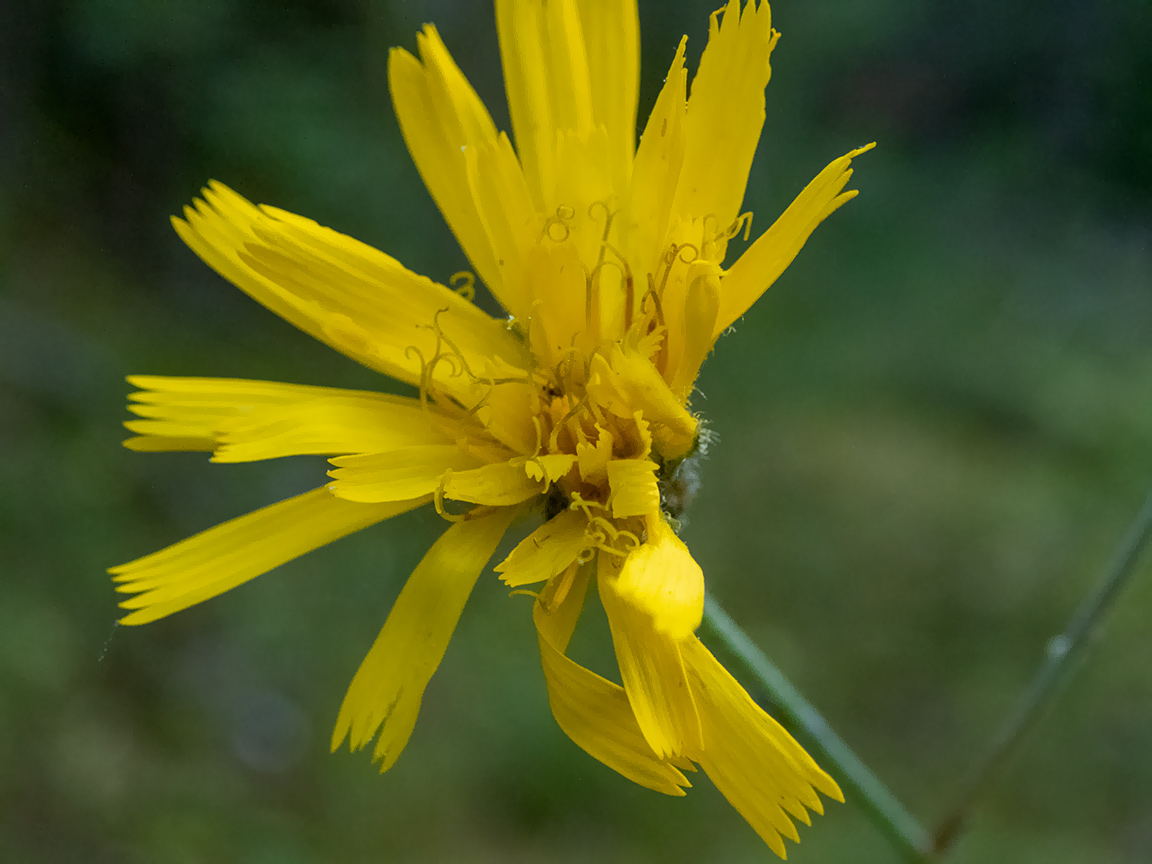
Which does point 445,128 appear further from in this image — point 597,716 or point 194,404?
point 597,716

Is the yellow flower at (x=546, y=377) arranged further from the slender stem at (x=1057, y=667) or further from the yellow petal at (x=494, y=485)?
the slender stem at (x=1057, y=667)

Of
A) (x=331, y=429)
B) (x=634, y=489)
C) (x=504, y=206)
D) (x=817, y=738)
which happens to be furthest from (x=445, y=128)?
(x=817, y=738)

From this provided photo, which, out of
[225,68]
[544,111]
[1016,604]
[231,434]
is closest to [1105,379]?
[1016,604]

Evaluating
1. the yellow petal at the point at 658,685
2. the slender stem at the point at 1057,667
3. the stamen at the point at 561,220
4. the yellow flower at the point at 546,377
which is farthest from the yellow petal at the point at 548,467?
the slender stem at the point at 1057,667

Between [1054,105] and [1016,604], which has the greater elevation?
[1054,105]

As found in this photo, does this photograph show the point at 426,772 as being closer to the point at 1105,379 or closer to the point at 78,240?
the point at 78,240
